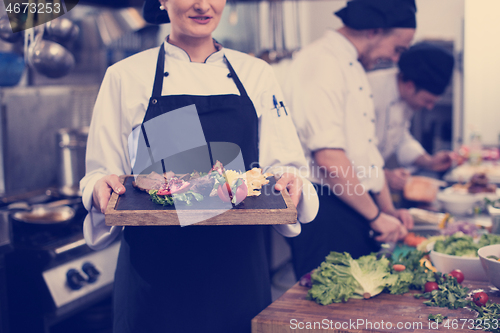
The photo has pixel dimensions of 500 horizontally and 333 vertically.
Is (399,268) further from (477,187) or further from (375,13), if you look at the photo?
(477,187)

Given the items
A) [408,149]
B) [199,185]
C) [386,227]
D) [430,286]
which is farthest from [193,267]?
[408,149]

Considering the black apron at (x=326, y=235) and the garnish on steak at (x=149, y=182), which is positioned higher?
the garnish on steak at (x=149, y=182)

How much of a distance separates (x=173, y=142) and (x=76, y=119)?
1627mm

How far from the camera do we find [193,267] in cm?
122

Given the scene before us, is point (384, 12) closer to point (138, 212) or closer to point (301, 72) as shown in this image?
point (301, 72)

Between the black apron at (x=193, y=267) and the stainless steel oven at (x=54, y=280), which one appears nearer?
the black apron at (x=193, y=267)

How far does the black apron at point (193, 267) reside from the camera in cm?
121

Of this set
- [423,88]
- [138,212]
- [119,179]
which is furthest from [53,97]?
[423,88]

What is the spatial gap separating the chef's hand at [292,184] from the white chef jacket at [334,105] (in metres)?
0.55

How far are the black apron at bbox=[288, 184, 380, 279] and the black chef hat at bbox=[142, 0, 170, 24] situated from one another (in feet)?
2.83

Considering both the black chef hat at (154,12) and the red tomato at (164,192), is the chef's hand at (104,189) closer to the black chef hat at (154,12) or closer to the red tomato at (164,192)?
the red tomato at (164,192)

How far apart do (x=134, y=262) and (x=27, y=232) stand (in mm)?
753

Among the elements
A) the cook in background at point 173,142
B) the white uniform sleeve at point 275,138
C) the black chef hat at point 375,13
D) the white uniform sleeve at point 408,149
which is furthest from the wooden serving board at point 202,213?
the white uniform sleeve at point 408,149

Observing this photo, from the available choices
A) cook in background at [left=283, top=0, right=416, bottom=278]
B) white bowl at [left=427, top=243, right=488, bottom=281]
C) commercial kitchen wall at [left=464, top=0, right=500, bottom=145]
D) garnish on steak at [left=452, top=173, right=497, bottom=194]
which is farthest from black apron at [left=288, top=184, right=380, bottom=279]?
commercial kitchen wall at [left=464, top=0, right=500, bottom=145]
